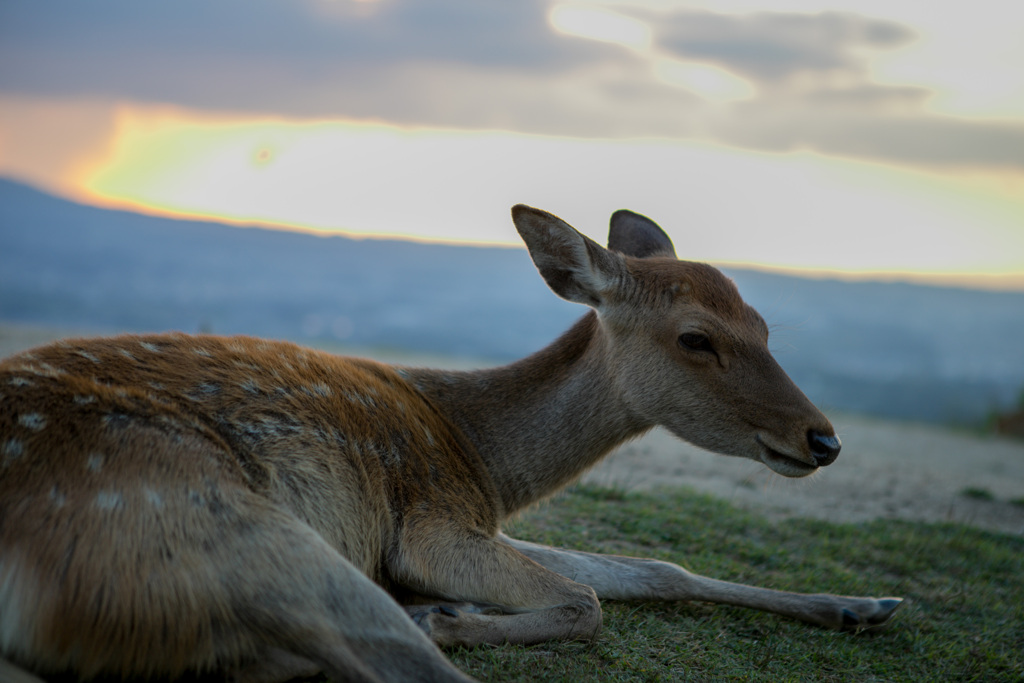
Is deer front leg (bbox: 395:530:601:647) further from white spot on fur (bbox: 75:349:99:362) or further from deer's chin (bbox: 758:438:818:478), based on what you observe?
white spot on fur (bbox: 75:349:99:362)

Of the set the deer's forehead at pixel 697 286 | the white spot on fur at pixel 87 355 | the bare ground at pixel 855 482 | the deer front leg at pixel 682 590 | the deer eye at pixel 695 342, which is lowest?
the bare ground at pixel 855 482

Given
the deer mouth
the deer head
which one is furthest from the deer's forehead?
the deer mouth

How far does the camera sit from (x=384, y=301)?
64.1 metres

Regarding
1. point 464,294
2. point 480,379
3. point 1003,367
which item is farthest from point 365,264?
point 480,379

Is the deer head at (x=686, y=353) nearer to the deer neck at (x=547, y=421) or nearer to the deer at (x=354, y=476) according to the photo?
the deer at (x=354, y=476)

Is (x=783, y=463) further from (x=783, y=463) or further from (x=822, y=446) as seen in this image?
(x=822, y=446)

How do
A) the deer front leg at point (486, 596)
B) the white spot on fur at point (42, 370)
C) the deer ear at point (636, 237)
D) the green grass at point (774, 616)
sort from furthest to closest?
1. the deer ear at point (636, 237)
2. the green grass at point (774, 616)
3. the deer front leg at point (486, 596)
4. the white spot on fur at point (42, 370)

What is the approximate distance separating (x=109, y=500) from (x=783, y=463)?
287 cm

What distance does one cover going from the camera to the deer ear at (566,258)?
4.07 meters

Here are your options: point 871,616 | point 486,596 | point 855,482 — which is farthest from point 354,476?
point 855,482

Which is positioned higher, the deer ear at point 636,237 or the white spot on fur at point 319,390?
the deer ear at point 636,237

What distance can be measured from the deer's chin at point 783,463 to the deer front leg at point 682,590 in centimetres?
82

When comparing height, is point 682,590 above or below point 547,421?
below

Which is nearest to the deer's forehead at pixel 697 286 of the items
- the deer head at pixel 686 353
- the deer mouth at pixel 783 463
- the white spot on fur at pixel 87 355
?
the deer head at pixel 686 353
